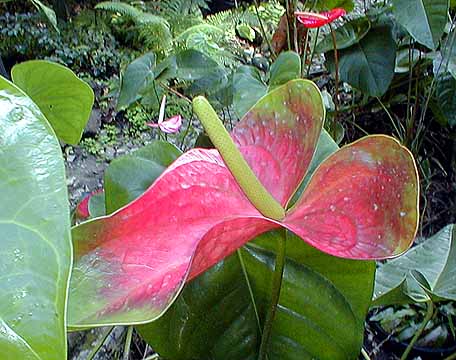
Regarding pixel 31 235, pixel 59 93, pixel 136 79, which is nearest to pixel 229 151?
pixel 31 235

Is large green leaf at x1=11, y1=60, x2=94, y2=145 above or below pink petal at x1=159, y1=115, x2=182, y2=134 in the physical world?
above

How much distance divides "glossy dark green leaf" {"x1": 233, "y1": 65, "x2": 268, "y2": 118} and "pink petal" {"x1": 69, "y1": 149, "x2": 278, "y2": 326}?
1.99ft

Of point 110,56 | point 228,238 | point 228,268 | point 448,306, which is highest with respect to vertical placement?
point 228,238

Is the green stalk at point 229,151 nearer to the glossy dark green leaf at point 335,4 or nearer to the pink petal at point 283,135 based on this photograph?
the pink petal at point 283,135

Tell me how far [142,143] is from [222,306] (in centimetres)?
168

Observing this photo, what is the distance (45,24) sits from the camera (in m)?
2.81

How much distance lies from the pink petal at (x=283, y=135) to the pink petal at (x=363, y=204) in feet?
0.10

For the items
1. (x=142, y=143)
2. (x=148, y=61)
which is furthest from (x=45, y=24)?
(x=148, y=61)

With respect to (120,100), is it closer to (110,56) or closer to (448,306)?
(448,306)

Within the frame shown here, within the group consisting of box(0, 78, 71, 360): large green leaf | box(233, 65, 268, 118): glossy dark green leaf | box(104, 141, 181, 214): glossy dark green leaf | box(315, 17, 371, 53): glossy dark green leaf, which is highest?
box(0, 78, 71, 360): large green leaf

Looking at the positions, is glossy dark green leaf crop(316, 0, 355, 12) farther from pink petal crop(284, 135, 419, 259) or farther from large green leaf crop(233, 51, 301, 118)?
pink petal crop(284, 135, 419, 259)

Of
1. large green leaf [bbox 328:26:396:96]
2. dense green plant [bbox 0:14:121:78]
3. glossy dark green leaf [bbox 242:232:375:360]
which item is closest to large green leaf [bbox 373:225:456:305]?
glossy dark green leaf [bbox 242:232:375:360]

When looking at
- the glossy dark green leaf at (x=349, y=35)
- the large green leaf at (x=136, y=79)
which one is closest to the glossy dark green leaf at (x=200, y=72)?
the large green leaf at (x=136, y=79)

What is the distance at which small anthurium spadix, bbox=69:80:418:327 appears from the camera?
299 mm
